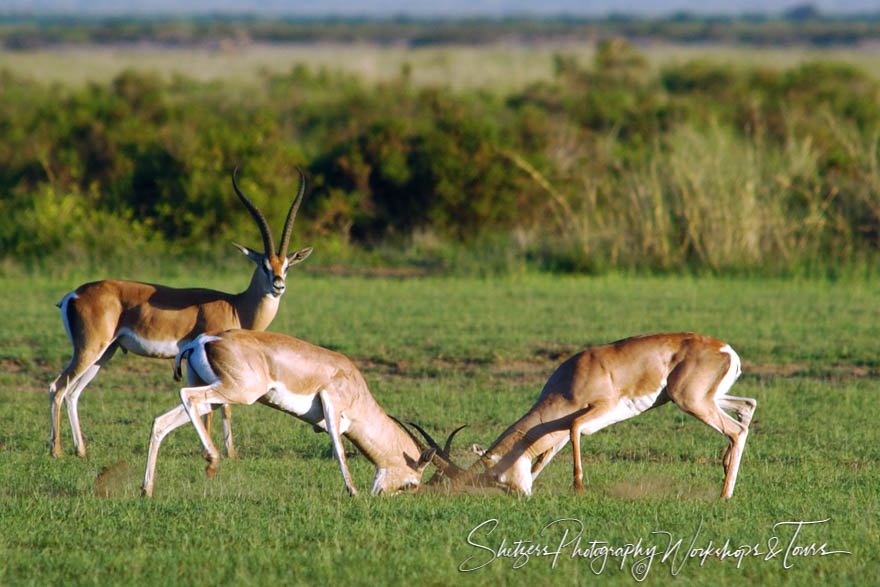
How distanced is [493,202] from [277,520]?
16.8 metres

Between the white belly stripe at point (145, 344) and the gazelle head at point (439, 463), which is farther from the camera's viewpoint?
the white belly stripe at point (145, 344)

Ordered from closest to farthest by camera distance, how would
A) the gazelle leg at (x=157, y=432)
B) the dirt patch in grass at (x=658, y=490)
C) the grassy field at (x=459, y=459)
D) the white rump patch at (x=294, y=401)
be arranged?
the grassy field at (x=459, y=459), the gazelle leg at (x=157, y=432), the dirt patch in grass at (x=658, y=490), the white rump patch at (x=294, y=401)

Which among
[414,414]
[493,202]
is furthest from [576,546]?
[493,202]

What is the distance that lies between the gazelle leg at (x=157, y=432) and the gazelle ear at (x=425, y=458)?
1.26 meters

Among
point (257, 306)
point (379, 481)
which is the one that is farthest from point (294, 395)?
point (257, 306)

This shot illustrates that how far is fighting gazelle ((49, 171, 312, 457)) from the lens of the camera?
354 inches

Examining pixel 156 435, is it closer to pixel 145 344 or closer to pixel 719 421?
pixel 145 344

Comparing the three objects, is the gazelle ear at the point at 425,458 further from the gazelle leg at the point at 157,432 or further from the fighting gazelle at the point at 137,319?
the fighting gazelle at the point at 137,319

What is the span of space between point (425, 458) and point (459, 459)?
824 mm

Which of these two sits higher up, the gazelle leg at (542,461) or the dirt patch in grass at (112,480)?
the gazelle leg at (542,461)

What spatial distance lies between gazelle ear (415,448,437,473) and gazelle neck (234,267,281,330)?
260 centimetres

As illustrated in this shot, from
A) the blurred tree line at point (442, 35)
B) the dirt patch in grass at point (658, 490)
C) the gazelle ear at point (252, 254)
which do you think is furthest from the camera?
the blurred tree line at point (442, 35)

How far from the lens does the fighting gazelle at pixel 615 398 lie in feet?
23.7

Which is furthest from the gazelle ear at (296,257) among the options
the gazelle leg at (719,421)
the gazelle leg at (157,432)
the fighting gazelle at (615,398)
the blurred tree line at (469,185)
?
the blurred tree line at (469,185)
